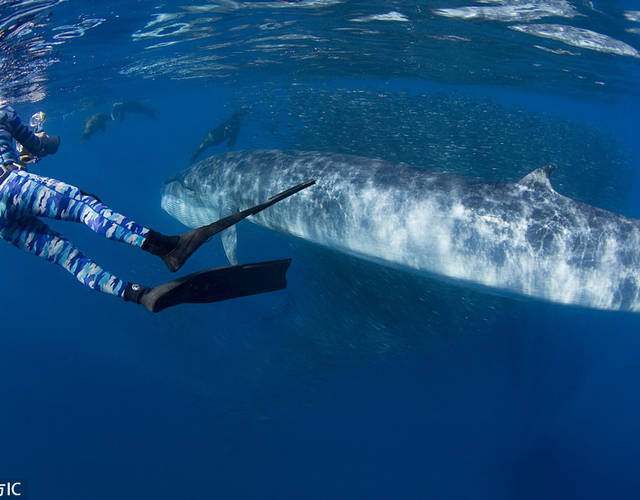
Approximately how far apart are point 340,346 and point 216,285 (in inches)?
426

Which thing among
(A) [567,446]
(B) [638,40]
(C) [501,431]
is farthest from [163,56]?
(A) [567,446]

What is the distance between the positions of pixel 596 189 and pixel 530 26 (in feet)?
34.7

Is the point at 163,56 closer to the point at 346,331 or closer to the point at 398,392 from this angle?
the point at 346,331

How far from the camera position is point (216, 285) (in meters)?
5.46

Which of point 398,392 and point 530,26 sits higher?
point 530,26

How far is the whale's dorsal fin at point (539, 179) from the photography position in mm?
8305

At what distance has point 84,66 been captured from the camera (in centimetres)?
2331

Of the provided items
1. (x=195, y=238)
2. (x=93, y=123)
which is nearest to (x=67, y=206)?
(x=195, y=238)

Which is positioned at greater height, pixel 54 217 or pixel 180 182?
pixel 54 217

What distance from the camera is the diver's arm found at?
22.3 ft

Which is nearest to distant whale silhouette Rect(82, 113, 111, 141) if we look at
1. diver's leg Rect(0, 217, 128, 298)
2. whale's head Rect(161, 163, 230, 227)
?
whale's head Rect(161, 163, 230, 227)

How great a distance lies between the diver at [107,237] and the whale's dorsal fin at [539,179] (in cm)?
526

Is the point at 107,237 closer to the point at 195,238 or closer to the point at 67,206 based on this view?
the point at 67,206

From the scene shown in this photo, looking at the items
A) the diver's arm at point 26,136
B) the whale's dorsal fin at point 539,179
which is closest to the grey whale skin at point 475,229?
the whale's dorsal fin at point 539,179
